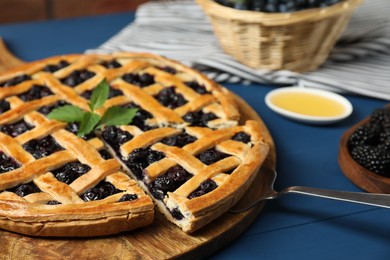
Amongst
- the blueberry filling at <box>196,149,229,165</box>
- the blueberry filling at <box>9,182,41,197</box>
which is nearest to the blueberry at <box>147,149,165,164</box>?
A: the blueberry filling at <box>196,149,229,165</box>

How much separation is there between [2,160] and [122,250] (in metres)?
0.50

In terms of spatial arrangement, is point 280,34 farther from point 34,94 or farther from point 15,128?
point 15,128

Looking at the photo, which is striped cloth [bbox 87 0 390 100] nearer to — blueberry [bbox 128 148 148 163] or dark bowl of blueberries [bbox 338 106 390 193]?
dark bowl of blueberries [bbox 338 106 390 193]

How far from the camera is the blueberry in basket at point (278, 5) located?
7.78 feet

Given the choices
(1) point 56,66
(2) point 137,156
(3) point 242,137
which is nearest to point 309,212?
(3) point 242,137

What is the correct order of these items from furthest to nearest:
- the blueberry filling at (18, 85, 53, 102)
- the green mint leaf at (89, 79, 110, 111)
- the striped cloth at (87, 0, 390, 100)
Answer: the striped cloth at (87, 0, 390, 100) < the blueberry filling at (18, 85, 53, 102) < the green mint leaf at (89, 79, 110, 111)

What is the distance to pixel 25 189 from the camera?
163 centimetres

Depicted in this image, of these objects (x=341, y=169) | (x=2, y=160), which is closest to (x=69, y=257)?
(x=2, y=160)

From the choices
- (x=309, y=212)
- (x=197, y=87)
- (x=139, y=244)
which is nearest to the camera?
(x=139, y=244)

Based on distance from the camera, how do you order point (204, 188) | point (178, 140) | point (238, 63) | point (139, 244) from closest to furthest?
point (139, 244), point (204, 188), point (178, 140), point (238, 63)

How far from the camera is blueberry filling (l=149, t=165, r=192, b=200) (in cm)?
167

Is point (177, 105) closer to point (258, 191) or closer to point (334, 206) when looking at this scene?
point (258, 191)

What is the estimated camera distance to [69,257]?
4.87ft

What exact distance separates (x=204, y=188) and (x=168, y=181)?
0.34 ft
